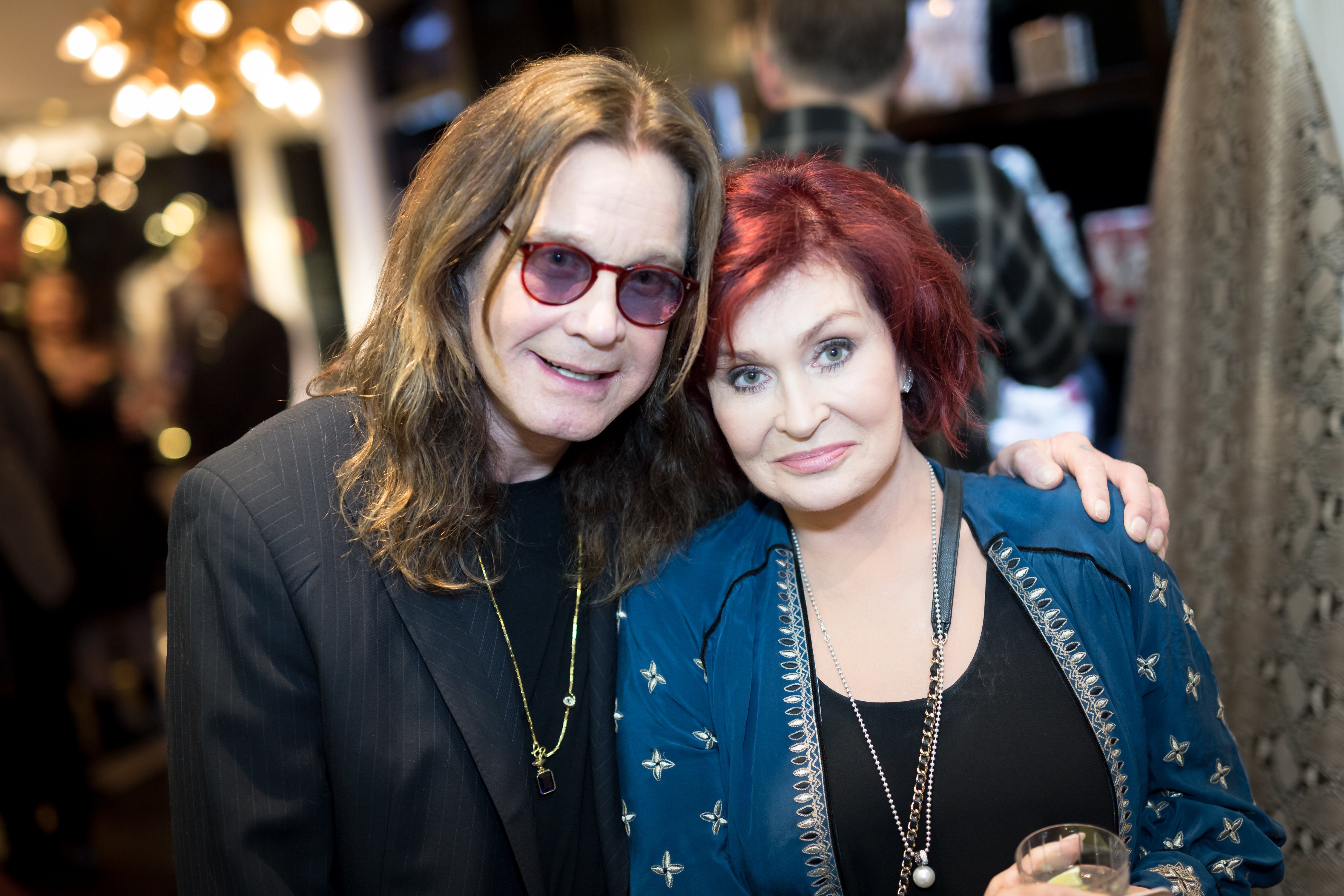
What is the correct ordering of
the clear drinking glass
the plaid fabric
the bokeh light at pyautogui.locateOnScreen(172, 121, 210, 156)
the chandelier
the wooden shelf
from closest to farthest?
the clear drinking glass, the plaid fabric, the wooden shelf, the chandelier, the bokeh light at pyautogui.locateOnScreen(172, 121, 210, 156)

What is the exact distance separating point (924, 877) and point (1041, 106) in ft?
7.64

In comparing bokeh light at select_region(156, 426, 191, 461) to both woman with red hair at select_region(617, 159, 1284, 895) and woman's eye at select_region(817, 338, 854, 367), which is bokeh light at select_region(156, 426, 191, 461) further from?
woman's eye at select_region(817, 338, 854, 367)

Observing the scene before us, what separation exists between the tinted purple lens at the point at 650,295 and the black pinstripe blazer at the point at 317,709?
473 millimetres

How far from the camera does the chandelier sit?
409cm

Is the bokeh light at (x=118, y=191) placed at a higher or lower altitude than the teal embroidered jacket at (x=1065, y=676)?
higher

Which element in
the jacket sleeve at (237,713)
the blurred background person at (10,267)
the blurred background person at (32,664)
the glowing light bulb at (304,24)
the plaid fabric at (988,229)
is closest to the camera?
the jacket sleeve at (237,713)

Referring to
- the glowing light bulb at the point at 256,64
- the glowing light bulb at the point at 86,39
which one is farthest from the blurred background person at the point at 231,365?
the glowing light bulb at the point at 86,39

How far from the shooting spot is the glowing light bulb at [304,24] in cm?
461

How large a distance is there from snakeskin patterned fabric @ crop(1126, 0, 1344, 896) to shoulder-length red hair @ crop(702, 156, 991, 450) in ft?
2.06

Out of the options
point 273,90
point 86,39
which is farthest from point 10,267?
point 273,90

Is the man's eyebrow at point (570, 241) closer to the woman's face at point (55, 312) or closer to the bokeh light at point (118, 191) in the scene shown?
the woman's face at point (55, 312)

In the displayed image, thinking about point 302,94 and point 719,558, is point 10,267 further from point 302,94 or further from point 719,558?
point 719,558

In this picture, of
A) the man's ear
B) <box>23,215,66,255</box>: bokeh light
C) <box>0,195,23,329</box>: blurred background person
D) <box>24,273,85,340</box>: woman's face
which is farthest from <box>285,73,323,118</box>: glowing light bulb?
the man's ear

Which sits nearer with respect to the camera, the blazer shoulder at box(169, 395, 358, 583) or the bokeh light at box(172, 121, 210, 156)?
the blazer shoulder at box(169, 395, 358, 583)
